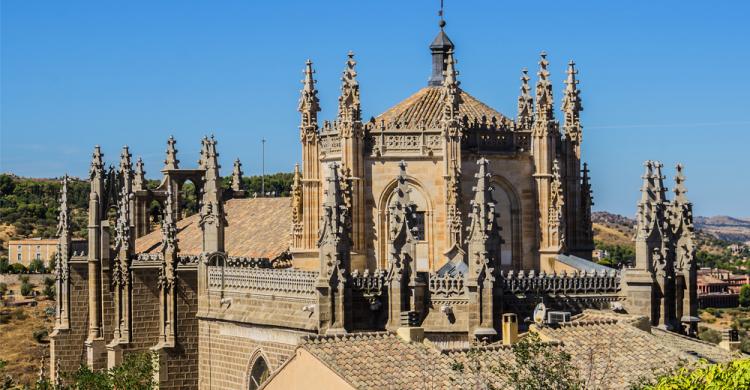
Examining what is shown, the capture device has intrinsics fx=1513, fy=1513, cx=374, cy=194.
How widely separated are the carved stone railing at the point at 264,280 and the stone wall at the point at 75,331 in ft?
25.0

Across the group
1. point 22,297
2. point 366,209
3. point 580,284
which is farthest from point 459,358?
point 22,297

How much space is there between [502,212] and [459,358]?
13.1m

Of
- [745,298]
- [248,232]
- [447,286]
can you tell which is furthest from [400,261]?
[745,298]

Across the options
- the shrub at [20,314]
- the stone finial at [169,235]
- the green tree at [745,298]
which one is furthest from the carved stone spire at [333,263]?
the green tree at [745,298]

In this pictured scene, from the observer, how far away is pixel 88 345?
4912cm

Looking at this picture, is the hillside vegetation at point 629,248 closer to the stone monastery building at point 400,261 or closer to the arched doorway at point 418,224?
the stone monastery building at point 400,261

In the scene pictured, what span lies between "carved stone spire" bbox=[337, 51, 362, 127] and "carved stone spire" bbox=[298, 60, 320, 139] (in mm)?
1598

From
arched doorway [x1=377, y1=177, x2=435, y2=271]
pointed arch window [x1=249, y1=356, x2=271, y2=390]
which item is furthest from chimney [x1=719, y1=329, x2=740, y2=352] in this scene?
pointed arch window [x1=249, y1=356, x2=271, y2=390]

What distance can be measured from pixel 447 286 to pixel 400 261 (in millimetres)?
1352

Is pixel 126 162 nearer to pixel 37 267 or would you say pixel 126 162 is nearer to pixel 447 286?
pixel 447 286

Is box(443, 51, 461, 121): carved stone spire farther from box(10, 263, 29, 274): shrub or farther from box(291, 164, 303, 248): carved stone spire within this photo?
box(10, 263, 29, 274): shrub

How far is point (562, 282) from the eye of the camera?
129ft

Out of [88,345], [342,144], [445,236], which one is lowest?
[88,345]

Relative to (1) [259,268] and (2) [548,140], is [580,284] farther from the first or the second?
(1) [259,268]
